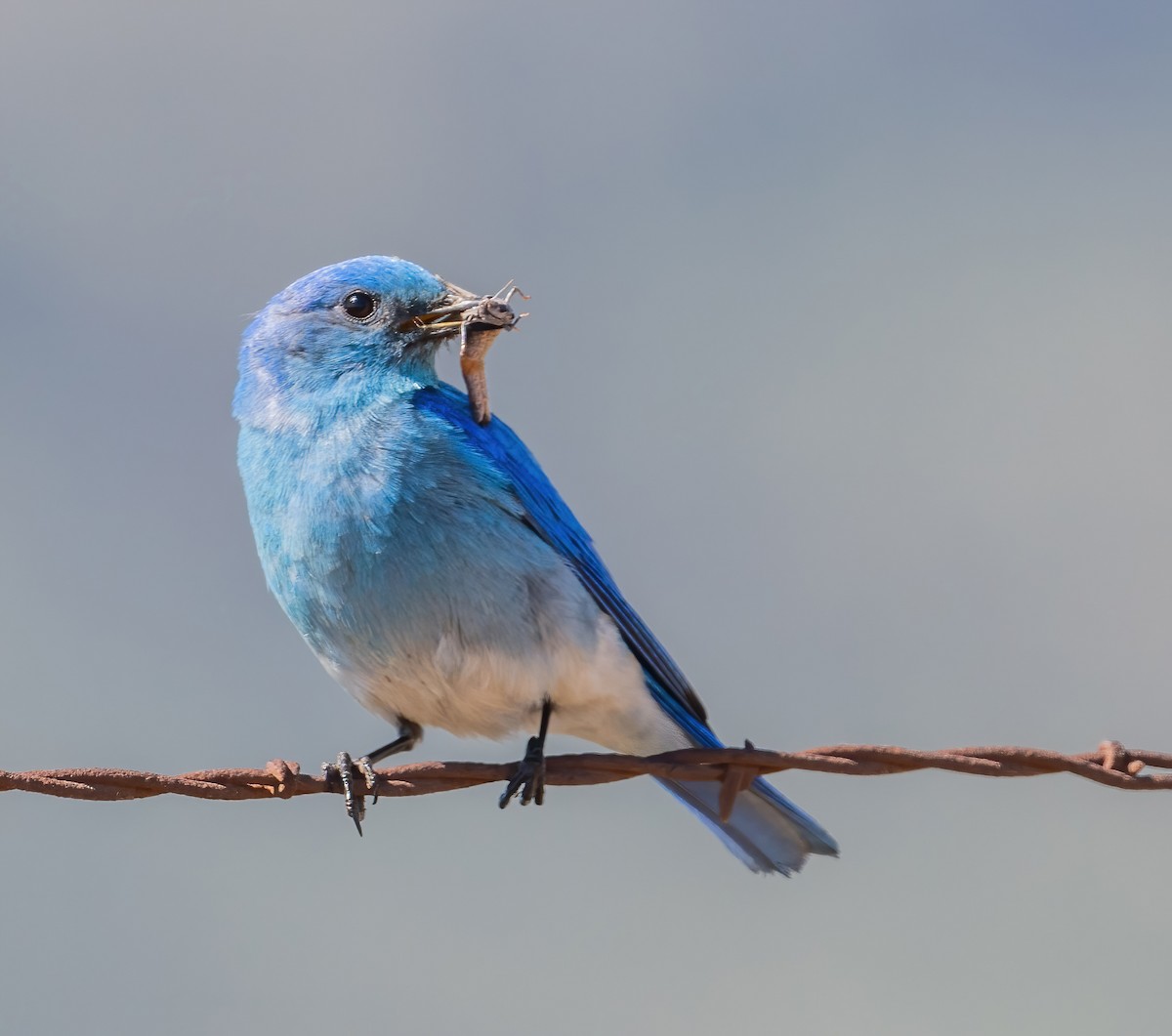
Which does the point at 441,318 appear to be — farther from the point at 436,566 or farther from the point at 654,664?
the point at 654,664

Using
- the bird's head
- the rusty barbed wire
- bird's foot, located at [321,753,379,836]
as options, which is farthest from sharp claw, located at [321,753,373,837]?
the bird's head

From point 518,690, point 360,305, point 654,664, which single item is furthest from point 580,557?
point 360,305

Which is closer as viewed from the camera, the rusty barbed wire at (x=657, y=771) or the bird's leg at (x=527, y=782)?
the rusty barbed wire at (x=657, y=771)

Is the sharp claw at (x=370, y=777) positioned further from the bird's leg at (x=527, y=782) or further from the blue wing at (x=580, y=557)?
the blue wing at (x=580, y=557)

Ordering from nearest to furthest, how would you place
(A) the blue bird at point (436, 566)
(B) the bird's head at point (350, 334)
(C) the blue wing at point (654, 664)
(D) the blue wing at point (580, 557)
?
(A) the blue bird at point (436, 566) < (C) the blue wing at point (654, 664) < (D) the blue wing at point (580, 557) < (B) the bird's head at point (350, 334)

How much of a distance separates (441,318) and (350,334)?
1.16 feet

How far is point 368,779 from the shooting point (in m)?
4.79

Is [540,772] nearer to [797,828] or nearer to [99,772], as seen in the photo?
[797,828]

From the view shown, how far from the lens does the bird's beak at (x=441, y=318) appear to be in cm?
564

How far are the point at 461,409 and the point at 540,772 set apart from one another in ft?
4.97

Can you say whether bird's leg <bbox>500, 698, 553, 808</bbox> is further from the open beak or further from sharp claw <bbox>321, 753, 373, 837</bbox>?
the open beak

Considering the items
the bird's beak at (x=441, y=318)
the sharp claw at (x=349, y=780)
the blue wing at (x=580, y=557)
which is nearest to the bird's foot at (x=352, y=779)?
the sharp claw at (x=349, y=780)

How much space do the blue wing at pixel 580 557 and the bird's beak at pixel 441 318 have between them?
0.25 meters

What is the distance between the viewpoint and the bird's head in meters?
5.59
